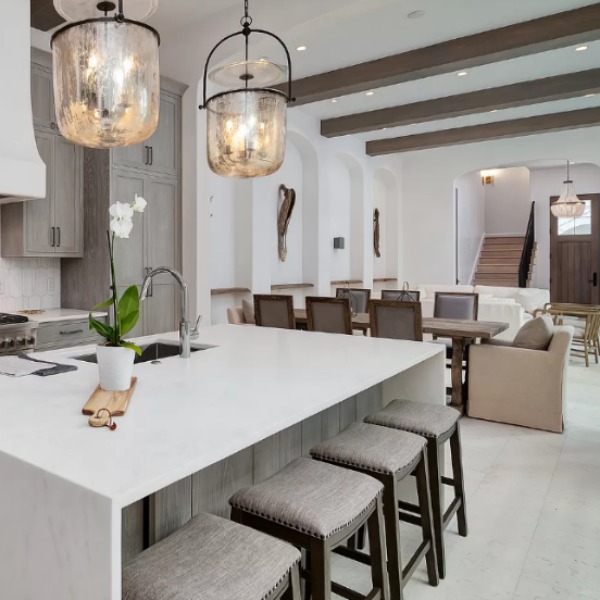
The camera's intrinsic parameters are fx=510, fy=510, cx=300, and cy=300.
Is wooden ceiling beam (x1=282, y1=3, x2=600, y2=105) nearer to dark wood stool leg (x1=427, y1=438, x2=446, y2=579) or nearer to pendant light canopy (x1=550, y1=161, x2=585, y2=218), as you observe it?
dark wood stool leg (x1=427, y1=438, x2=446, y2=579)

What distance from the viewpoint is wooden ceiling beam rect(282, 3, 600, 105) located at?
4.45 m

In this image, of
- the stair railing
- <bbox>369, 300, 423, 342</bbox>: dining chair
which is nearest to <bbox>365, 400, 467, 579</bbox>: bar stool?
<bbox>369, 300, 423, 342</bbox>: dining chair

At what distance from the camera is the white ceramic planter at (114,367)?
4.90 ft

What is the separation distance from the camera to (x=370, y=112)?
746 centimetres

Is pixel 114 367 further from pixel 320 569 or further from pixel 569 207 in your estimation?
pixel 569 207

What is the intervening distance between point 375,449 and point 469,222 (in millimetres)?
12102

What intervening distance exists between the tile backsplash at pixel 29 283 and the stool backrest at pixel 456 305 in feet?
12.5

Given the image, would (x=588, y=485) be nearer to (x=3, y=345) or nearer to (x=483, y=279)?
(x=3, y=345)

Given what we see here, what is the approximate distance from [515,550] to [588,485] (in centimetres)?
98

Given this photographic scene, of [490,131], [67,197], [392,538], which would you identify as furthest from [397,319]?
[490,131]

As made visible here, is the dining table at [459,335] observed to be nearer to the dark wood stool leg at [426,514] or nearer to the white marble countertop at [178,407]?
the white marble countertop at [178,407]

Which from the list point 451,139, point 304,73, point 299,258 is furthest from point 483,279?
point 304,73

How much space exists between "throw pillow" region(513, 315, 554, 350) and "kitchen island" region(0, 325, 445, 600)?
1942 mm

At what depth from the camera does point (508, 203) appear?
14.2m
